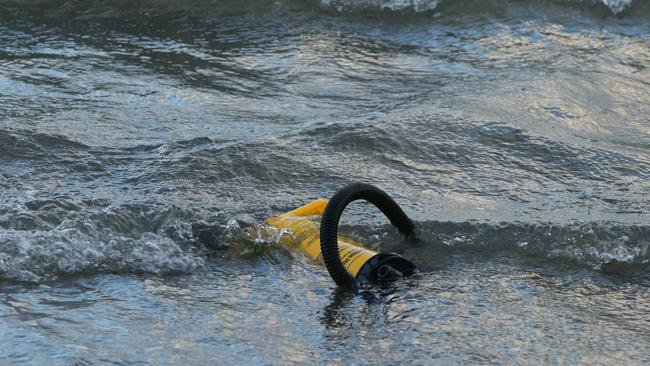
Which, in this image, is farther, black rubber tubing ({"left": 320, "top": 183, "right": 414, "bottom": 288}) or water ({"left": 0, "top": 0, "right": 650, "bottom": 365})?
black rubber tubing ({"left": 320, "top": 183, "right": 414, "bottom": 288})

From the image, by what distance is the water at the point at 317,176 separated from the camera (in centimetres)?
429

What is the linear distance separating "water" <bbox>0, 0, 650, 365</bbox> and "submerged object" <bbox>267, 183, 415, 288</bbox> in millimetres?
91

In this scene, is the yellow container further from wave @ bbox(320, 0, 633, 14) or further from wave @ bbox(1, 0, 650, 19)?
wave @ bbox(320, 0, 633, 14)

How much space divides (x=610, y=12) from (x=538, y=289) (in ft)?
21.0

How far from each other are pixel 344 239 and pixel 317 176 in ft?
3.41

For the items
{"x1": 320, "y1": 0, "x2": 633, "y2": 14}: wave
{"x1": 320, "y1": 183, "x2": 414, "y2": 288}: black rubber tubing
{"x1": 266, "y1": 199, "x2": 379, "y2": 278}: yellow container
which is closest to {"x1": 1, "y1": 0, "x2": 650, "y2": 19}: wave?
{"x1": 320, "y1": 0, "x2": 633, "y2": 14}: wave

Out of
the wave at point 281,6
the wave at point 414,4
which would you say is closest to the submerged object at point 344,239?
the wave at point 281,6

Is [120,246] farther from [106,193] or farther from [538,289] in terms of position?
[538,289]

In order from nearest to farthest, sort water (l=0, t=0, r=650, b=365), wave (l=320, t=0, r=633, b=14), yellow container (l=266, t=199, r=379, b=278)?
water (l=0, t=0, r=650, b=365) < yellow container (l=266, t=199, r=379, b=278) < wave (l=320, t=0, r=633, b=14)

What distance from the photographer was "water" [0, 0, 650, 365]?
4.29 metres

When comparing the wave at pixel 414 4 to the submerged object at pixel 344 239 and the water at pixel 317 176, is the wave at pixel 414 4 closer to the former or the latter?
the water at pixel 317 176

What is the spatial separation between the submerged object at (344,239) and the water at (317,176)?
0.09m

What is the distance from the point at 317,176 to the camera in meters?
6.34

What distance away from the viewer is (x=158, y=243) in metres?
5.16
